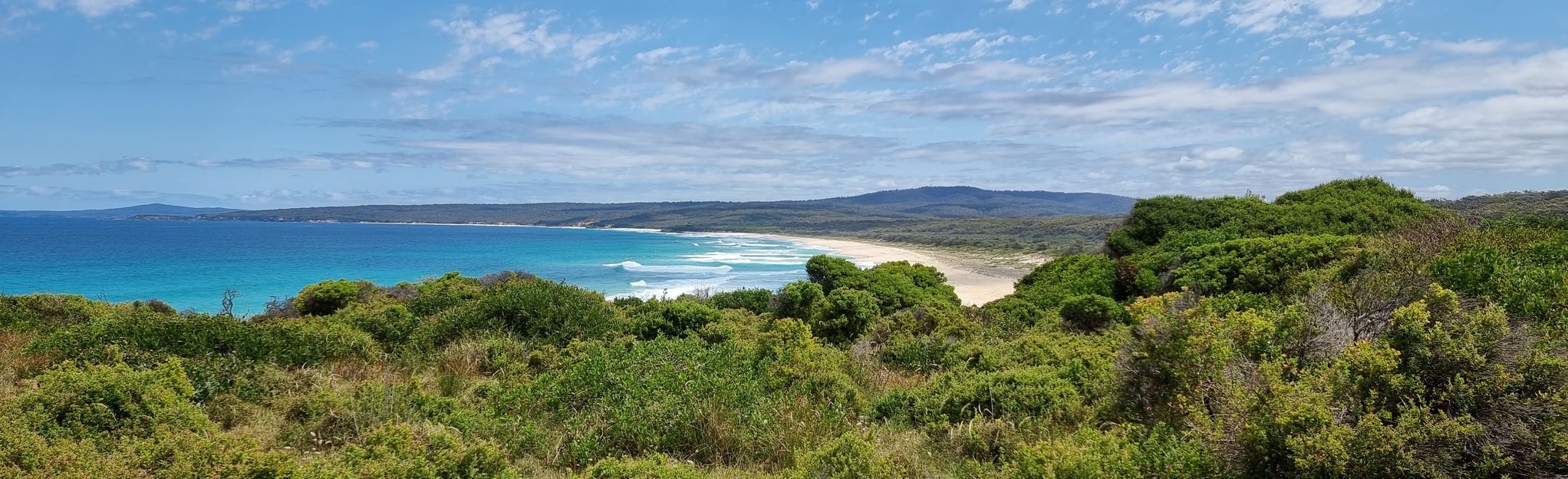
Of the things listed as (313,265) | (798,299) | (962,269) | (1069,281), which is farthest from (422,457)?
(313,265)

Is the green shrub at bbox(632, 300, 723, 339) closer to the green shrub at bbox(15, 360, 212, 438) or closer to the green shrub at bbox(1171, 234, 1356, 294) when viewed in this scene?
the green shrub at bbox(15, 360, 212, 438)

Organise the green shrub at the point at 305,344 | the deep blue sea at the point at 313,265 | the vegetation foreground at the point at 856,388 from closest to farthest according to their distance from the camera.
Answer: the vegetation foreground at the point at 856,388 < the green shrub at the point at 305,344 < the deep blue sea at the point at 313,265

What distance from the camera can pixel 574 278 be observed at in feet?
158

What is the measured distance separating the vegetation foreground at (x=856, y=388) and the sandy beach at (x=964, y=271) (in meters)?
15.0

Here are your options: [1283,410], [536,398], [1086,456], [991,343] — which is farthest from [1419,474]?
[991,343]

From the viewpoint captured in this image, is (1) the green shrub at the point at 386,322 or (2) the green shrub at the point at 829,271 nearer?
(1) the green shrub at the point at 386,322

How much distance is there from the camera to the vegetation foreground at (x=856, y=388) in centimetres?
322

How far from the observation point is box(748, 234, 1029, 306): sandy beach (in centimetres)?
3756

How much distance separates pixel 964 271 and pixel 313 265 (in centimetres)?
5420

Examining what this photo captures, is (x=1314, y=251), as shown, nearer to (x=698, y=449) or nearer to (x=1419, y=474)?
(x=1419, y=474)

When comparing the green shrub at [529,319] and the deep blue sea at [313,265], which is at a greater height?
the green shrub at [529,319]

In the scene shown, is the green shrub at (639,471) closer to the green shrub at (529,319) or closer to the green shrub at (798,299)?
the green shrub at (529,319)

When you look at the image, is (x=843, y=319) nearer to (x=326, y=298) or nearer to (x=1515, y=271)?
(x=1515, y=271)

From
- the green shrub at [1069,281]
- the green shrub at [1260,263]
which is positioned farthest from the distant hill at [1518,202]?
the green shrub at [1260,263]
